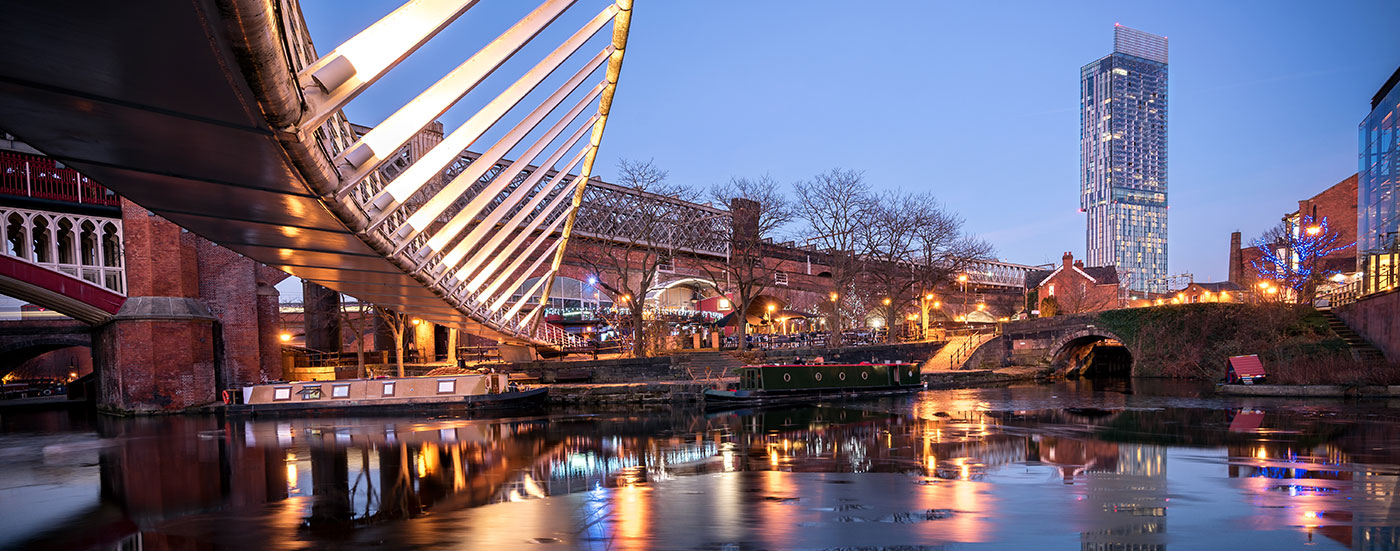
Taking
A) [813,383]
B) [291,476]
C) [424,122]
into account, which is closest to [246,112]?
[424,122]

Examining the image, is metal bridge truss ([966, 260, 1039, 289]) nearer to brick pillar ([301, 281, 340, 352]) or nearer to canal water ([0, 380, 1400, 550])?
brick pillar ([301, 281, 340, 352])

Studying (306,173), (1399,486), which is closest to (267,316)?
(306,173)

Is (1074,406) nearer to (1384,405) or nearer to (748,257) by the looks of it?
(1384,405)

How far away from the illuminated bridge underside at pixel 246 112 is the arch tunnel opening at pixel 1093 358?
33.7 m

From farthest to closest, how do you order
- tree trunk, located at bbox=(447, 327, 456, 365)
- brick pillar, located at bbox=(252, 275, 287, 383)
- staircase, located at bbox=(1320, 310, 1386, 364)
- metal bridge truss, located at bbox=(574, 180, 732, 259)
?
metal bridge truss, located at bbox=(574, 180, 732, 259), tree trunk, located at bbox=(447, 327, 456, 365), brick pillar, located at bbox=(252, 275, 287, 383), staircase, located at bbox=(1320, 310, 1386, 364)

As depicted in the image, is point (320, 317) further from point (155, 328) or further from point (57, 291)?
point (57, 291)

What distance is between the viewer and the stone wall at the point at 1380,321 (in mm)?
23156

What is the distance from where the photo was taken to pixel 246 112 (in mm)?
5457

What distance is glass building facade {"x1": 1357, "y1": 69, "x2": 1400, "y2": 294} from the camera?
25375 millimetres

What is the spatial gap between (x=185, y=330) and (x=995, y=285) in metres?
67.6

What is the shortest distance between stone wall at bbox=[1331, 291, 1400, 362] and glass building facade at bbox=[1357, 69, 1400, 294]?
1.55 feet

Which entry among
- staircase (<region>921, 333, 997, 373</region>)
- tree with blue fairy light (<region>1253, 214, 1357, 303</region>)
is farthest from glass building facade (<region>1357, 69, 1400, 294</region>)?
staircase (<region>921, 333, 997, 373</region>)

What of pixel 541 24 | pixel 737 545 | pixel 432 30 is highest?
pixel 541 24

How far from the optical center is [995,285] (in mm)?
77062
